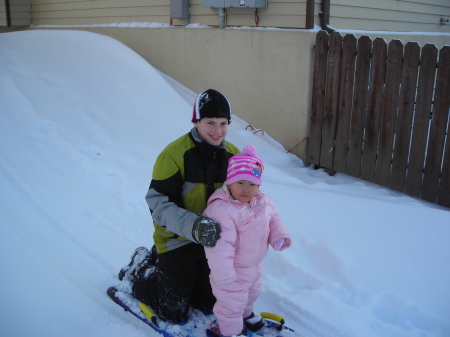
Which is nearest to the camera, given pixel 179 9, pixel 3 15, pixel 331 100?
pixel 331 100

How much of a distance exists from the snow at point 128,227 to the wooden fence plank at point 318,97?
1.15ft

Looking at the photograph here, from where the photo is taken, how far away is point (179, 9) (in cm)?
877

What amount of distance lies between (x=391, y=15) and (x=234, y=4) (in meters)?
3.46

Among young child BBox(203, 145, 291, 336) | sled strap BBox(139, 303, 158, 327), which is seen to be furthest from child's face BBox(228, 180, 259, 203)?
sled strap BBox(139, 303, 158, 327)

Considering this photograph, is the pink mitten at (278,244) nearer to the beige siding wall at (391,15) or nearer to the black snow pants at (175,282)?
the black snow pants at (175,282)

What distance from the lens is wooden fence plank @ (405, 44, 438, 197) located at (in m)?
5.30

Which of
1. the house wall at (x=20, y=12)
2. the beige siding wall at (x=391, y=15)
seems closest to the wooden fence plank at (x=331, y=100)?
the beige siding wall at (x=391, y=15)

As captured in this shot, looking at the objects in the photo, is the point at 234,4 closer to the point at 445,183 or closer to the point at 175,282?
the point at 445,183

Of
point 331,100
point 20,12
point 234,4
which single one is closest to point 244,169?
point 331,100

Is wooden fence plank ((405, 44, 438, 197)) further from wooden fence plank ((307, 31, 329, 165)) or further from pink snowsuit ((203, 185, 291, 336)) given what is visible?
pink snowsuit ((203, 185, 291, 336))

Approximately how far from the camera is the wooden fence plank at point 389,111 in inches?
221

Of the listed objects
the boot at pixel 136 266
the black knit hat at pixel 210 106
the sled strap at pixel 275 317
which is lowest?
the sled strap at pixel 275 317

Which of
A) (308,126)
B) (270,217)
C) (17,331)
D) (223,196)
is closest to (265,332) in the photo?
(270,217)

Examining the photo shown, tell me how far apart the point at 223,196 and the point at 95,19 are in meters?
10.2
